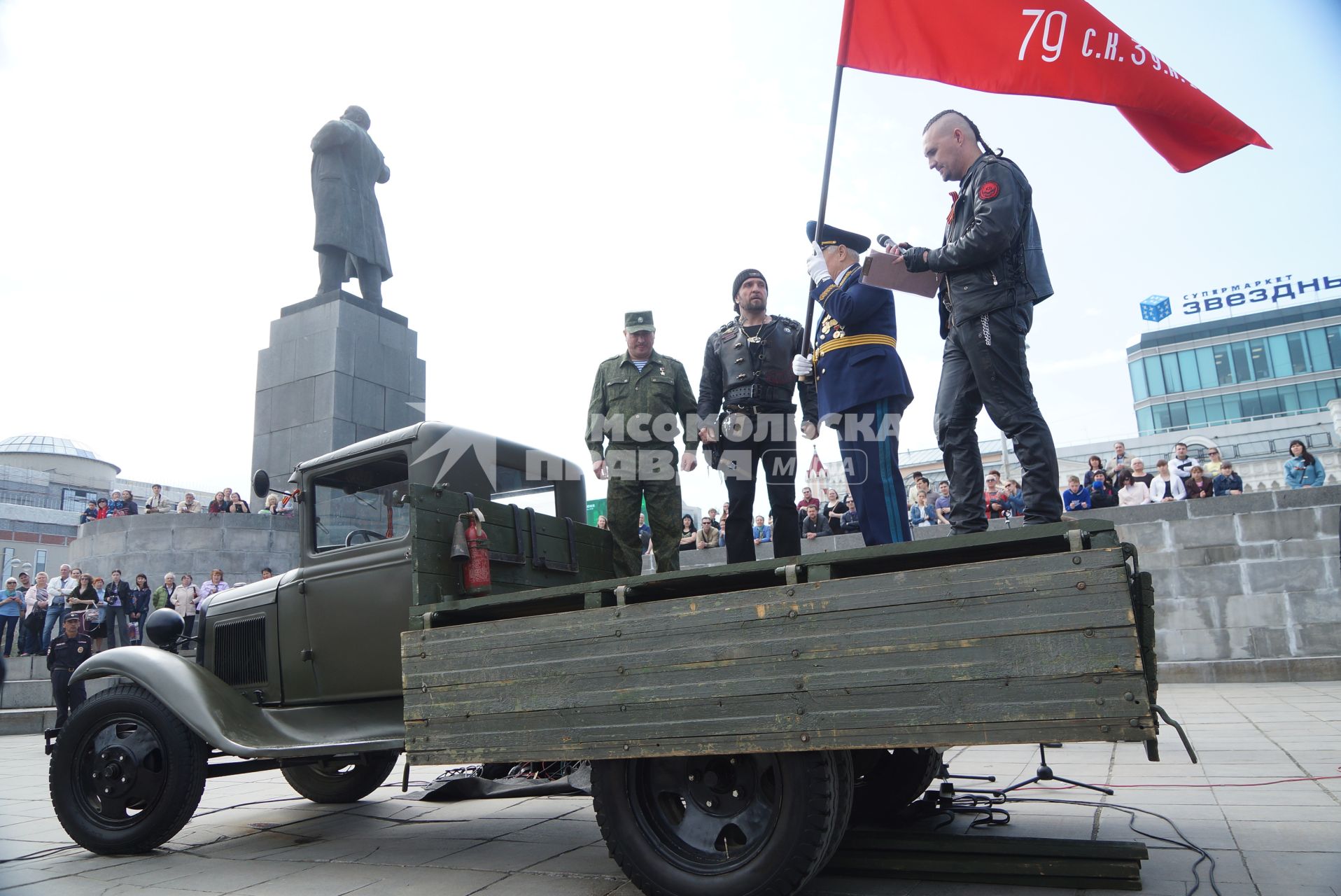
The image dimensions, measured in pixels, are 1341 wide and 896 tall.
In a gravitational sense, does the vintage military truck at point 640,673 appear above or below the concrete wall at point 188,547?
below

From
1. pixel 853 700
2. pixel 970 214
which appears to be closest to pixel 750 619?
pixel 853 700

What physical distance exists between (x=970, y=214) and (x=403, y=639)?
3143mm

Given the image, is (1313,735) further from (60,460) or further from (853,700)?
(60,460)

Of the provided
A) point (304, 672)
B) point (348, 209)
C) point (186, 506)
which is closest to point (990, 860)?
point (304, 672)

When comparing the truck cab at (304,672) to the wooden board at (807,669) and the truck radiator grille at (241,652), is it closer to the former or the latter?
the truck radiator grille at (241,652)

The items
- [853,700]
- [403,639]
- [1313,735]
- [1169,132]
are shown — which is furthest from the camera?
[1313,735]

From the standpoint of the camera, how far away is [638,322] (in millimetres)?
5621

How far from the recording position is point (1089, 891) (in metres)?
3.19

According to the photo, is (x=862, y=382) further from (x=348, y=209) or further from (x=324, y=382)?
(x=348, y=209)

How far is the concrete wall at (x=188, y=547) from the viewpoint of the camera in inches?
645

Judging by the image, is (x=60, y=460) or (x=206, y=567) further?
(x=60, y=460)

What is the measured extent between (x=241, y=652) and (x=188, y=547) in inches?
502

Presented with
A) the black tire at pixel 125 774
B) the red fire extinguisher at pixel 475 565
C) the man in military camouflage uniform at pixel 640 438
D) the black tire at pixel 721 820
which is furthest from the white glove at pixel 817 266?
the black tire at pixel 125 774

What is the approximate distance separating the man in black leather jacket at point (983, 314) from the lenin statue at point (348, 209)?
50.0ft
